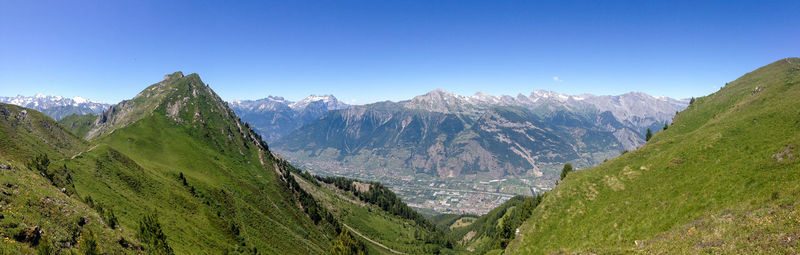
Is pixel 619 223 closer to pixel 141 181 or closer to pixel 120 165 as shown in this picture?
pixel 141 181

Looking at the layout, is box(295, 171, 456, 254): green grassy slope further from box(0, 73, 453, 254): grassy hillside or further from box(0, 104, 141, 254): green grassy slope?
box(0, 104, 141, 254): green grassy slope

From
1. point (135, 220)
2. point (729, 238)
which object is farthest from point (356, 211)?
point (729, 238)

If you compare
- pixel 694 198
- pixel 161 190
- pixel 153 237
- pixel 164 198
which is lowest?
pixel 153 237

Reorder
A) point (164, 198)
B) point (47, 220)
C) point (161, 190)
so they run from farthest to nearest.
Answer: point (161, 190)
point (164, 198)
point (47, 220)

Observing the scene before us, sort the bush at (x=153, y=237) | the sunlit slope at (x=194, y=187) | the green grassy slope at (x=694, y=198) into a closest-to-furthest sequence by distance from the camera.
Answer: the green grassy slope at (x=694, y=198) → the bush at (x=153, y=237) → the sunlit slope at (x=194, y=187)

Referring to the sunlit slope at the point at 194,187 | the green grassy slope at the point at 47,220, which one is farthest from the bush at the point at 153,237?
the sunlit slope at the point at 194,187

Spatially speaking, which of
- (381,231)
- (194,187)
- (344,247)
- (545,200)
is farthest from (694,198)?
(381,231)

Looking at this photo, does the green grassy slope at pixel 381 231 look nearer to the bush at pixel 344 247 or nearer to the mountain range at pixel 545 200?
the mountain range at pixel 545 200

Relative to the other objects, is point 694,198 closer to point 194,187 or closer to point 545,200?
point 545,200

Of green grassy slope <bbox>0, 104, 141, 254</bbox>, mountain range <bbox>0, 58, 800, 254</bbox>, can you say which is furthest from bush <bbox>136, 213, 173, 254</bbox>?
green grassy slope <bbox>0, 104, 141, 254</bbox>
